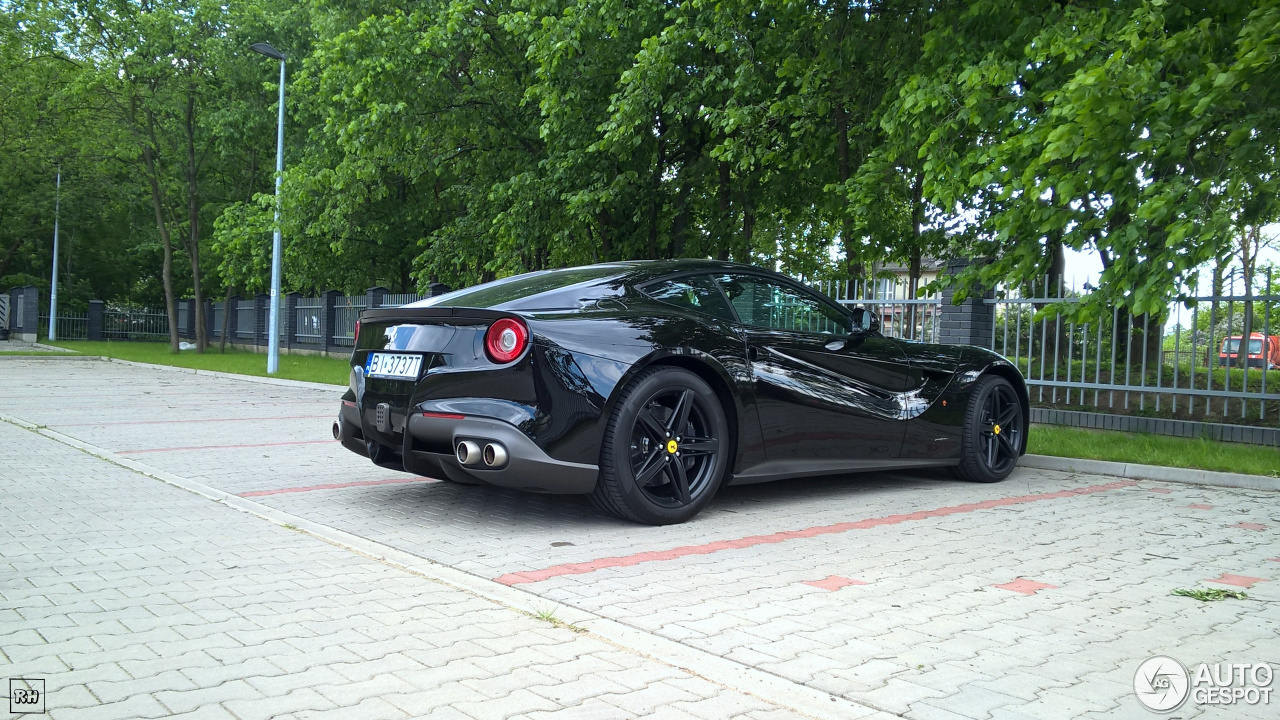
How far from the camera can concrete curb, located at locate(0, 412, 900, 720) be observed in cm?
286

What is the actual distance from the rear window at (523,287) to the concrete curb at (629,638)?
4.47 feet

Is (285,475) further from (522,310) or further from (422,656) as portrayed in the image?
(422,656)

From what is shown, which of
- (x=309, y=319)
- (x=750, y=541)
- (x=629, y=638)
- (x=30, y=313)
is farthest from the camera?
(x=30, y=313)

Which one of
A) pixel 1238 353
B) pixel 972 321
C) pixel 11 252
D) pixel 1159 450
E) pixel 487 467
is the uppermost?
pixel 11 252

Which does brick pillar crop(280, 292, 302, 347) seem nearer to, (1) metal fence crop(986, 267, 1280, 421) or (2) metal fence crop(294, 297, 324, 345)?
(2) metal fence crop(294, 297, 324, 345)

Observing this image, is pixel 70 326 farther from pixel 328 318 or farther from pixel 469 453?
pixel 469 453

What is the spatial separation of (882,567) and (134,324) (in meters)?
49.4

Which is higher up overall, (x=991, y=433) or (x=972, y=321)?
(x=972, y=321)

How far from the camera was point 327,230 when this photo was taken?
66.1 ft

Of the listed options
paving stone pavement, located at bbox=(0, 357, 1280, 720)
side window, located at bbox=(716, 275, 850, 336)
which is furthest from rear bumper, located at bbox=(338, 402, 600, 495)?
side window, located at bbox=(716, 275, 850, 336)

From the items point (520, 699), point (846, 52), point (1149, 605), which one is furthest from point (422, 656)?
point (846, 52)

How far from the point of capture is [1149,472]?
8203 mm

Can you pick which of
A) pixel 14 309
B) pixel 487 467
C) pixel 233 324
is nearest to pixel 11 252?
pixel 14 309

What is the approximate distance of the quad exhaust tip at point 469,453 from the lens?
16.1ft
